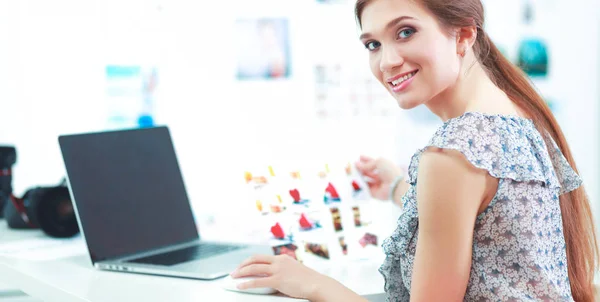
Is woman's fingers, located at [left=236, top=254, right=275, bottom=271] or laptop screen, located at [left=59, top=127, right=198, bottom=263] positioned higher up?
laptop screen, located at [left=59, top=127, right=198, bottom=263]

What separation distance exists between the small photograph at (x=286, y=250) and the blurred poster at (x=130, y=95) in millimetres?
1210

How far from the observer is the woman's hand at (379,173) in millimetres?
1436

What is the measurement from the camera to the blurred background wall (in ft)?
6.87

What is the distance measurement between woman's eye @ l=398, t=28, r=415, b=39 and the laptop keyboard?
0.57m

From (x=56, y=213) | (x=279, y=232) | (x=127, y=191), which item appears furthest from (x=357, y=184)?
(x=56, y=213)

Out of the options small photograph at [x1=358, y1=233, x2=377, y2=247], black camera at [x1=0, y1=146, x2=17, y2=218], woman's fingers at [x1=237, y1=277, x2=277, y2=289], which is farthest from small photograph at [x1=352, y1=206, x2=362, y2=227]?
black camera at [x1=0, y1=146, x2=17, y2=218]

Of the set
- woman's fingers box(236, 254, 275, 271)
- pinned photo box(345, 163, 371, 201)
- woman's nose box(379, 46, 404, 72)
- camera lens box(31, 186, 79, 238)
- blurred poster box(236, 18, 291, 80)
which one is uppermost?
blurred poster box(236, 18, 291, 80)

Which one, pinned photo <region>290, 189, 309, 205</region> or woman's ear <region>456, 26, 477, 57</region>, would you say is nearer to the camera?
woman's ear <region>456, 26, 477, 57</region>

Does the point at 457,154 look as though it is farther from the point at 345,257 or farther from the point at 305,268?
the point at 345,257

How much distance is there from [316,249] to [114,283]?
39 cm

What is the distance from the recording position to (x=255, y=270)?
40.6 inches

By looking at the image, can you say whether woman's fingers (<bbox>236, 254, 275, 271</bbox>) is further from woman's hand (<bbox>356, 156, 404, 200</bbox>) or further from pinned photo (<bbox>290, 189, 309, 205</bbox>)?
woman's hand (<bbox>356, 156, 404, 200</bbox>)

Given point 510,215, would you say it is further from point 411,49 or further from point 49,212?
point 49,212

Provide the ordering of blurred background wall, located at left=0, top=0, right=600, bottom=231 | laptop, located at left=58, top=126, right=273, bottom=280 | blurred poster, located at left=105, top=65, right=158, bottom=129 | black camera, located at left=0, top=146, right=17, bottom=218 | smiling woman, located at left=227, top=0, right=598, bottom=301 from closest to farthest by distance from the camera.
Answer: smiling woman, located at left=227, top=0, right=598, bottom=301, laptop, located at left=58, top=126, right=273, bottom=280, black camera, located at left=0, top=146, right=17, bottom=218, blurred background wall, located at left=0, top=0, right=600, bottom=231, blurred poster, located at left=105, top=65, right=158, bottom=129
